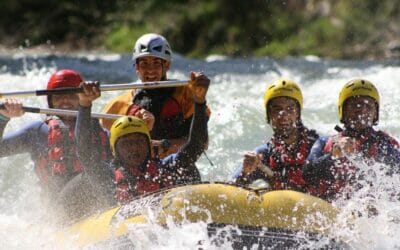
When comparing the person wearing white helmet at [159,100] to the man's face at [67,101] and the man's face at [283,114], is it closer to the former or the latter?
the man's face at [67,101]

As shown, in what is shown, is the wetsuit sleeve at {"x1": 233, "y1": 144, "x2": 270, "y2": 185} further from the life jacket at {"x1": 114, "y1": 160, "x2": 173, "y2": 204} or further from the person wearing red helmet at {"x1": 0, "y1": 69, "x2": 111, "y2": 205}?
the person wearing red helmet at {"x1": 0, "y1": 69, "x2": 111, "y2": 205}

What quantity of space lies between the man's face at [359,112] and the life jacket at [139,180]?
3.86ft

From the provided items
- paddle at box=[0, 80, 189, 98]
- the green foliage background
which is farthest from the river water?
the green foliage background

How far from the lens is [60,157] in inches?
247

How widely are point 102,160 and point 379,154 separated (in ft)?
5.53

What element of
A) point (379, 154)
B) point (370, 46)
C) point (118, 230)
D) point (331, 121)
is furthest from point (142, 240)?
point (370, 46)

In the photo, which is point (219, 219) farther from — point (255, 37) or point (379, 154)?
point (255, 37)

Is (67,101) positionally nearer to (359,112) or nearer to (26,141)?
(26,141)

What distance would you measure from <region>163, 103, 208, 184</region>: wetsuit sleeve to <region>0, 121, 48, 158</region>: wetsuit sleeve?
3.60 ft

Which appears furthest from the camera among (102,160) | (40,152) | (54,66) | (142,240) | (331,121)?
(54,66)

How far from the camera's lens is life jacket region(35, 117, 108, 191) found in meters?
6.26

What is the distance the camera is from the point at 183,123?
22.2ft

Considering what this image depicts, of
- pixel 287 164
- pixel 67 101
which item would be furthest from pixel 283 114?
pixel 67 101


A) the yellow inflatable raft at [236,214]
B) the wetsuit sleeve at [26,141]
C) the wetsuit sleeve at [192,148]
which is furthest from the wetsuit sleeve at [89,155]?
the wetsuit sleeve at [26,141]
